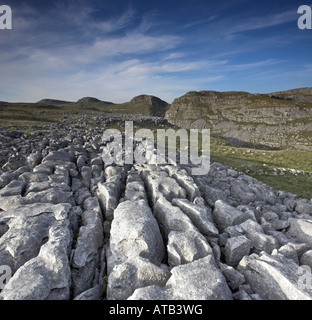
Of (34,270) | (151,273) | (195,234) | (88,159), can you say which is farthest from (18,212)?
(88,159)

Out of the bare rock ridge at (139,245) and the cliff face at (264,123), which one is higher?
the cliff face at (264,123)

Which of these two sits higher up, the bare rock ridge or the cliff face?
the cliff face

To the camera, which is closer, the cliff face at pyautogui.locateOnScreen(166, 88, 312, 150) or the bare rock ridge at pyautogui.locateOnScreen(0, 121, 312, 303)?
the bare rock ridge at pyautogui.locateOnScreen(0, 121, 312, 303)

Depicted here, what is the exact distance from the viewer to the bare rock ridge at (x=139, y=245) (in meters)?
8.70

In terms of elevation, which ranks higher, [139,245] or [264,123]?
[264,123]

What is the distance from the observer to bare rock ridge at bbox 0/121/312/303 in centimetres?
870

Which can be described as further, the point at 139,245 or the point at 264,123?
the point at 264,123

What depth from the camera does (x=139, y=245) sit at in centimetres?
1054

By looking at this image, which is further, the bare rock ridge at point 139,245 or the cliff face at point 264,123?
the cliff face at point 264,123
